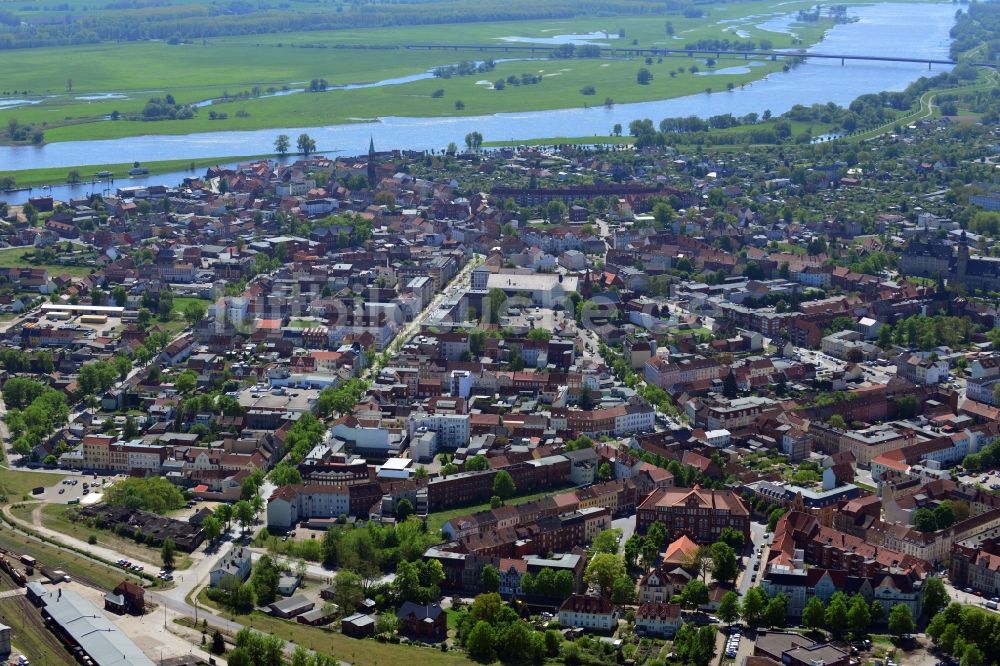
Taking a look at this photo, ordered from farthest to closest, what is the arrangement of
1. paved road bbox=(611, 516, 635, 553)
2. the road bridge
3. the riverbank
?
the road bridge, the riverbank, paved road bbox=(611, 516, 635, 553)

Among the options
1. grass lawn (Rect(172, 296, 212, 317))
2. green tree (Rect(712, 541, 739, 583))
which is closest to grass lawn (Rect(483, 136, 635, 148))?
grass lawn (Rect(172, 296, 212, 317))

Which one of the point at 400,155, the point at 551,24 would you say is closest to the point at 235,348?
the point at 400,155

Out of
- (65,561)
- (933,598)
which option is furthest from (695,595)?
(65,561)

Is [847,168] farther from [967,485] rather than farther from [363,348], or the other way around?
[967,485]

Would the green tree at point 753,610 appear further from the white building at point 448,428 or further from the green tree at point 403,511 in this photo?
the white building at point 448,428

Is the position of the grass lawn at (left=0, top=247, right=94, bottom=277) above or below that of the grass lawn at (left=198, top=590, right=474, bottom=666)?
above

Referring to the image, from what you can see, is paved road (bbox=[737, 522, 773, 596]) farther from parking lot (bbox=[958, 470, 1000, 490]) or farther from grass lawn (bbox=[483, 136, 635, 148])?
grass lawn (bbox=[483, 136, 635, 148])
